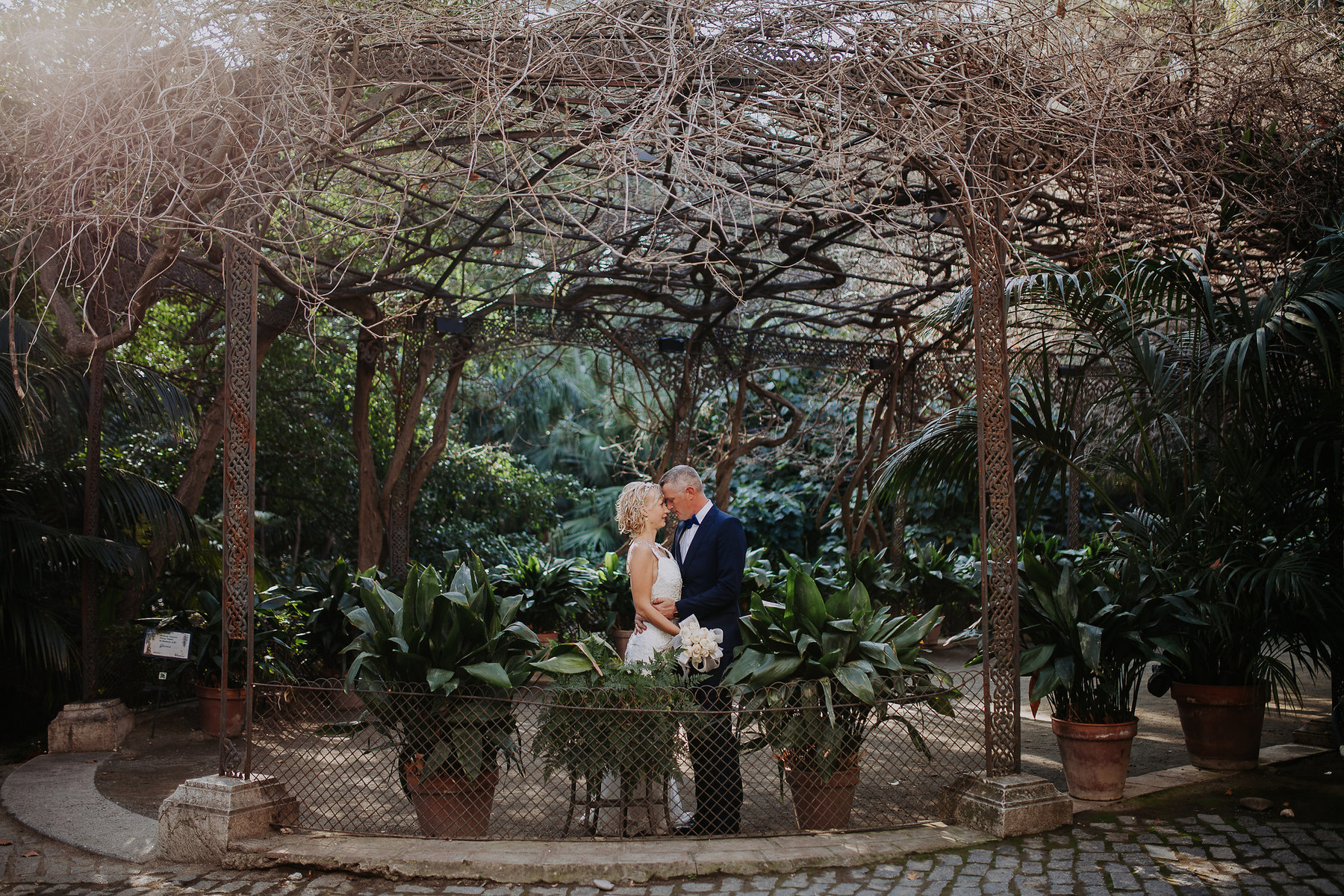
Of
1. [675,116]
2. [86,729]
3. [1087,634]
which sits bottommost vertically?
[86,729]

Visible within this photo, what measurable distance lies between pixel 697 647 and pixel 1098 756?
200 cm

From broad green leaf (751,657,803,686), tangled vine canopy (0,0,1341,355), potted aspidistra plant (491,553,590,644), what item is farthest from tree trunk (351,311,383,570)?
broad green leaf (751,657,803,686)

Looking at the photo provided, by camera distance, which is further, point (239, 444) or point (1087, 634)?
point (1087, 634)

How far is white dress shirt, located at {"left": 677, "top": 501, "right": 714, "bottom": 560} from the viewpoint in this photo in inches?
177

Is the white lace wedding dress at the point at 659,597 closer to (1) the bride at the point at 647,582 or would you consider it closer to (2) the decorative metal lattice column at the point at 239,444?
(1) the bride at the point at 647,582

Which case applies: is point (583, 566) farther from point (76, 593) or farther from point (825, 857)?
point (825, 857)

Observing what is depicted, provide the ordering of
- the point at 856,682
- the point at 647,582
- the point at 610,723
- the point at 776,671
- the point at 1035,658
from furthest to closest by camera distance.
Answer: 1. the point at 1035,658
2. the point at 647,582
3. the point at 776,671
4. the point at 856,682
5. the point at 610,723

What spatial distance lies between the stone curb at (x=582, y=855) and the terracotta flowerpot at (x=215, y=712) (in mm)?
2572

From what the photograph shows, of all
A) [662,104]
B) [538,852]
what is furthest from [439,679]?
[662,104]

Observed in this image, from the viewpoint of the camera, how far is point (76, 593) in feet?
21.8

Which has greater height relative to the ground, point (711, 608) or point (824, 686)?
point (711, 608)

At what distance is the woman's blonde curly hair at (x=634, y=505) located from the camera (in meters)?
A: 4.39

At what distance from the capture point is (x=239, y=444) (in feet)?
13.5

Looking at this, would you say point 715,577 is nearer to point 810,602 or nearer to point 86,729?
point 810,602
